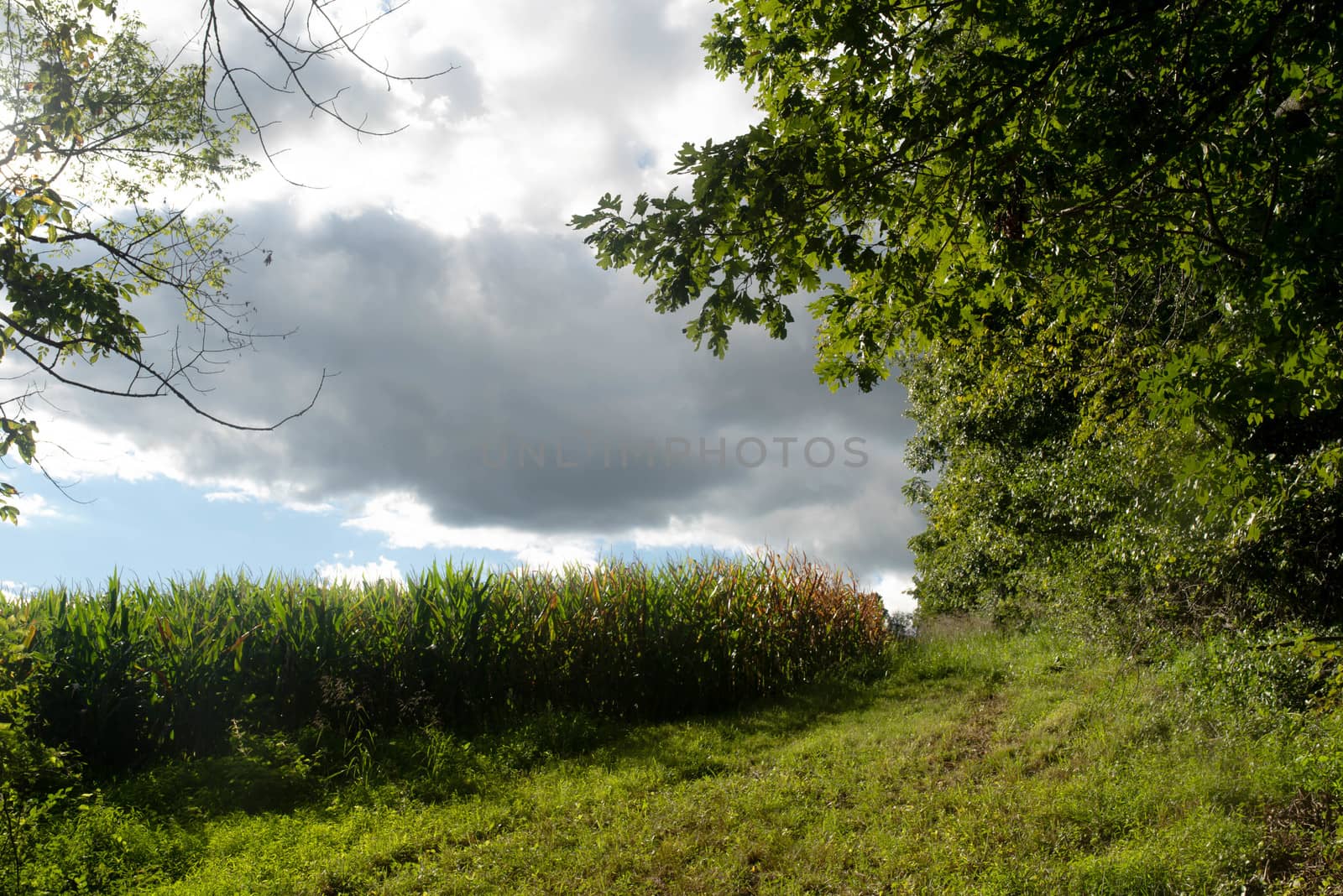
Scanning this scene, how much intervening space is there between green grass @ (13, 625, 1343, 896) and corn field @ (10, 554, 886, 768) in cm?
87

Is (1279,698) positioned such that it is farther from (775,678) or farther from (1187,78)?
(775,678)

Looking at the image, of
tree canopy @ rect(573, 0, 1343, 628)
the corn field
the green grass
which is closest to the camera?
tree canopy @ rect(573, 0, 1343, 628)

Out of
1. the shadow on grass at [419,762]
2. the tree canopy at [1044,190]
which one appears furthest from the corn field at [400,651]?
the tree canopy at [1044,190]

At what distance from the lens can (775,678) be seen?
42.5 ft

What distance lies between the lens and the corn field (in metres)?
9.05

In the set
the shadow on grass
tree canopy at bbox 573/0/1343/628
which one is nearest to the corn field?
the shadow on grass

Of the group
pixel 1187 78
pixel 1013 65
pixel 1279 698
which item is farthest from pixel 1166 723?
pixel 1013 65

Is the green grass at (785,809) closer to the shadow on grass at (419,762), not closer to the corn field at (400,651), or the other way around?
the shadow on grass at (419,762)

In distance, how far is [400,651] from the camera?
10500 millimetres

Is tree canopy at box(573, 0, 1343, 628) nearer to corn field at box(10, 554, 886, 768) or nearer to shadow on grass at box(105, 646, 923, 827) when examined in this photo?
shadow on grass at box(105, 646, 923, 827)

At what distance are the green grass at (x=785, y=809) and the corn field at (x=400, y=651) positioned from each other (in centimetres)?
87

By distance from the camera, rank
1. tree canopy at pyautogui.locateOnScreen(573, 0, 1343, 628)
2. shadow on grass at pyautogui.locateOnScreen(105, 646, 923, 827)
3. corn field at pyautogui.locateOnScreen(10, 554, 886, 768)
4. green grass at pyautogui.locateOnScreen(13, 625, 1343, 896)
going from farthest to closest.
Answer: corn field at pyautogui.locateOnScreen(10, 554, 886, 768)
shadow on grass at pyautogui.locateOnScreen(105, 646, 923, 827)
green grass at pyautogui.locateOnScreen(13, 625, 1343, 896)
tree canopy at pyautogui.locateOnScreen(573, 0, 1343, 628)

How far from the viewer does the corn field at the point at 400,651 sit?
905cm

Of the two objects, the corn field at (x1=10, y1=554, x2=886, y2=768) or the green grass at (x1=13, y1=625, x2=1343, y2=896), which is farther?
the corn field at (x1=10, y1=554, x2=886, y2=768)
